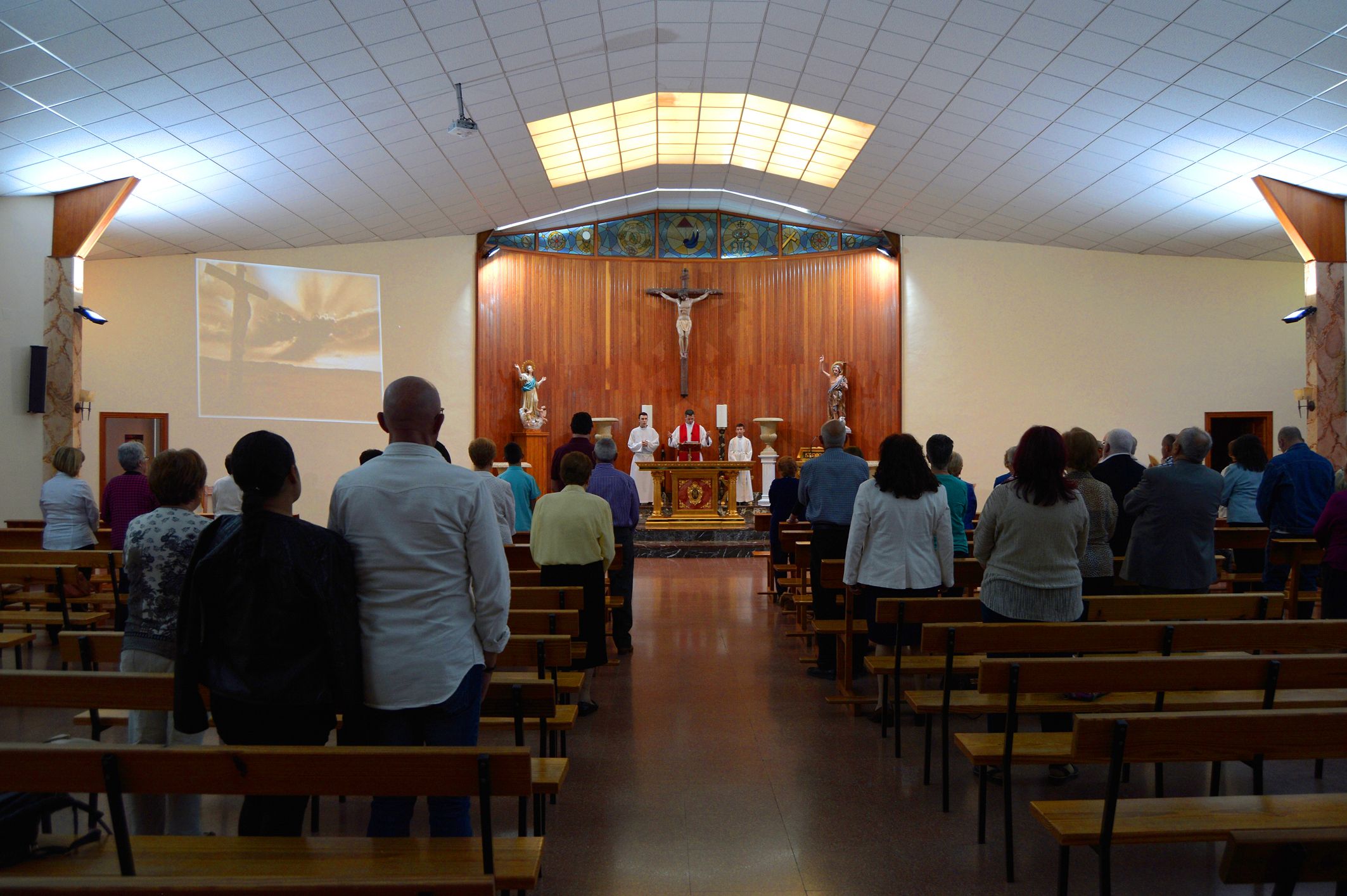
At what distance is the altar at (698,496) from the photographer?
12.5 meters

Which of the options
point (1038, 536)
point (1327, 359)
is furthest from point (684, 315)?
point (1038, 536)

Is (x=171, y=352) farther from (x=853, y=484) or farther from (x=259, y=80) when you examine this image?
(x=853, y=484)

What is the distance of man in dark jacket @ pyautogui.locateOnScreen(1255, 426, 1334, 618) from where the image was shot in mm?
6008

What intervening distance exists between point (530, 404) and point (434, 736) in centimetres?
1254

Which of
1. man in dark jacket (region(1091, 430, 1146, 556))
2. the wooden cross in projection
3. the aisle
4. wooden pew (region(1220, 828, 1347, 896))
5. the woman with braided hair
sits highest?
the wooden cross in projection

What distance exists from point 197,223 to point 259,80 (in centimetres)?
373

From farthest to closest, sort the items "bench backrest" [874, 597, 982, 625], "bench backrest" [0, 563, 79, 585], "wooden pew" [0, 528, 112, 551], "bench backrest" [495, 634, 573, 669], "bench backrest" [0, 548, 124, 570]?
1. "wooden pew" [0, 528, 112, 551]
2. "bench backrest" [0, 548, 124, 570]
3. "bench backrest" [0, 563, 79, 585]
4. "bench backrest" [874, 597, 982, 625]
5. "bench backrest" [495, 634, 573, 669]

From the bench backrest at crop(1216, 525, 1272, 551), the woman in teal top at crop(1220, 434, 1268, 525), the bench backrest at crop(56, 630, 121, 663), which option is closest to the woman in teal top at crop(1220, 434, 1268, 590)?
the woman in teal top at crop(1220, 434, 1268, 525)

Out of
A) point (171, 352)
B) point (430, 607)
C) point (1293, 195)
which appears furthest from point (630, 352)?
point (430, 607)

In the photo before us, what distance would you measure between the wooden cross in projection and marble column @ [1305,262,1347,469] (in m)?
12.2

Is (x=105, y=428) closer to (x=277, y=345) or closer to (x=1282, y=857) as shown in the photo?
(x=277, y=345)

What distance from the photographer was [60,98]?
7797 mm

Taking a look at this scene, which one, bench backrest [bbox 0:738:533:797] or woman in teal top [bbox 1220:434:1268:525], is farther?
woman in teal top [bbox 1220:434:1268:525]

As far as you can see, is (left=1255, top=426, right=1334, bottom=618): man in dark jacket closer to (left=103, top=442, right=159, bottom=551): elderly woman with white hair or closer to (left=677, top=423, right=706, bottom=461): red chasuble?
(left=103, top=442, right=159, bottom=551): elderly woman with white hair
